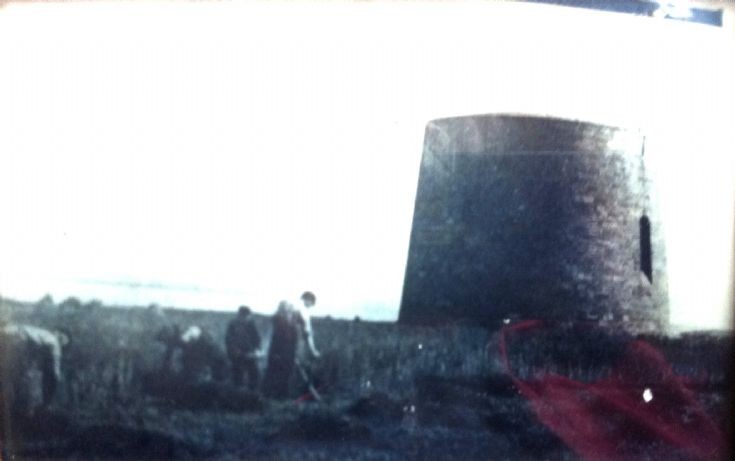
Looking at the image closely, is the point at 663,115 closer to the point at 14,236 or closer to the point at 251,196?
the point at 251,196

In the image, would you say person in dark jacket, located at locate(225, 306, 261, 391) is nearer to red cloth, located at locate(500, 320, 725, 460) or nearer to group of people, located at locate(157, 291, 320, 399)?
group of people, located at locate(157, 291, 320, 399)

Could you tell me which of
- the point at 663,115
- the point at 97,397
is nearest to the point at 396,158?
the point at 663,115

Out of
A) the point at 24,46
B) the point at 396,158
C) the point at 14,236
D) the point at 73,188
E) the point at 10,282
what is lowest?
the point at 10,282

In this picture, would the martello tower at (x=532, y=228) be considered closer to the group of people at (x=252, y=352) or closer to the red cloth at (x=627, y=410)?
the red cloth at (x=627, y=410)

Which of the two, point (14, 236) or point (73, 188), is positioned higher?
point (73, 188)

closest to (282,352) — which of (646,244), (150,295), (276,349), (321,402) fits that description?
(276,349)

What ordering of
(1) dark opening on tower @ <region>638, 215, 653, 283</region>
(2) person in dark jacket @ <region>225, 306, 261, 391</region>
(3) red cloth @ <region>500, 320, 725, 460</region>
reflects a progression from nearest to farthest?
(2) person in dark jacket @ <region>225, 306, 261, 391</region> < (3) red cloth @ <region>500, 320, 725, 460</region> < (1) dark opening on tower @ <region>638, 215, 653, 283</region>

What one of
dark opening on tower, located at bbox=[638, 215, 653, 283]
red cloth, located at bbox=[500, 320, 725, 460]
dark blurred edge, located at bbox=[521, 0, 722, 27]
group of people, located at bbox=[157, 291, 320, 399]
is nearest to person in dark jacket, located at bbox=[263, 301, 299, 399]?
group of people, located at bbox=[157, 291, 320, 399]
